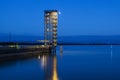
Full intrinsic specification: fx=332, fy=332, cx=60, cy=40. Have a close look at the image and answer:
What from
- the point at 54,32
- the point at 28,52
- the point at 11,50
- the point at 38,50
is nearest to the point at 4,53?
the point at 11,50

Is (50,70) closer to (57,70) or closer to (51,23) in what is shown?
(57,70)

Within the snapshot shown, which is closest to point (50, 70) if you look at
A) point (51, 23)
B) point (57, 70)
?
point (57, 70)

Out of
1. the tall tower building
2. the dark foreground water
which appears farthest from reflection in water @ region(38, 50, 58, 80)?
the tall tower building

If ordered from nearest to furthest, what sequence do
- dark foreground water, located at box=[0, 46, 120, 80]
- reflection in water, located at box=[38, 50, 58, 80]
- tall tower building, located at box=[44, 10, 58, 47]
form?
reflection in water, located at box=[38, 50, 58, 80] → dark foreground water, located at box=[0, 46, 120, 80] → tall tower building, located at box=[44, 10, 58, 47]

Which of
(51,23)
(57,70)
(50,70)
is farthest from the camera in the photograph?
(51,23)

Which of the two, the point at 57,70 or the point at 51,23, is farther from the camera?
the point at 51,23

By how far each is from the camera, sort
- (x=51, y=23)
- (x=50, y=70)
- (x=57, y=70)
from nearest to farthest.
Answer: (x=50, y=70), (x=57, y=70), (x=51, y=23)

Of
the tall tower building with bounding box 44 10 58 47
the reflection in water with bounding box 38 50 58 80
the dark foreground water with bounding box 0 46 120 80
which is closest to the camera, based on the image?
the reflection in water with bounding box 38 50 58 80

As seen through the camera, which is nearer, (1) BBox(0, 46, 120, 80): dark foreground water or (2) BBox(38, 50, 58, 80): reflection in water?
(2) BBox(38, 50, 58, 80): reflection in water

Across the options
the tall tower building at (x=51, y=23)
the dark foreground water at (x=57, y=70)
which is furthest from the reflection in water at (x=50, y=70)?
the tall tower building at (x=51, y=23)

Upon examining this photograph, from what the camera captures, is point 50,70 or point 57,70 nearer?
point 50,70

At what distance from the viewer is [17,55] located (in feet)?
153

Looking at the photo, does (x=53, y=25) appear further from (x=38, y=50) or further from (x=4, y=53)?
(x=4, y=53)

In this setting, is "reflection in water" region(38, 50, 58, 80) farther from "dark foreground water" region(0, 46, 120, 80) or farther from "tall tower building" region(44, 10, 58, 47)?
"tall tower building" region(44, 10, 58, 47)
